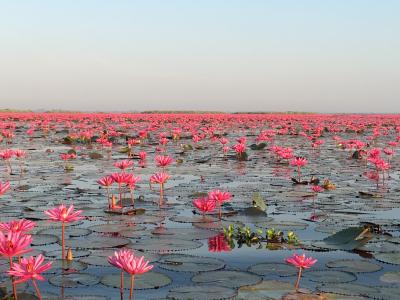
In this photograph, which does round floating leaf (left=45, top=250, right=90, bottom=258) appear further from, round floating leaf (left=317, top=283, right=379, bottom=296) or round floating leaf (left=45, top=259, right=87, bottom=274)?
round floating leaf (left=317, top=283, right=379, bottom=296)

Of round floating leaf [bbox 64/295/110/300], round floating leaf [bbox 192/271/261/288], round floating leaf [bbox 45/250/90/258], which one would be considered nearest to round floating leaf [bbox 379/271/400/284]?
round floating leaf [bbox 192/271/261/288]

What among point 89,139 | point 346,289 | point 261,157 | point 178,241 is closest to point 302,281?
point 346,289

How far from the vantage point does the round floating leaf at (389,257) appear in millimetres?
4188

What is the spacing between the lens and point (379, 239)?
198 inches

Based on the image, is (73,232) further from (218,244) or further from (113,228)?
(218,244)

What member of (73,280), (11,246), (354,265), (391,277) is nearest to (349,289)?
(391,277)

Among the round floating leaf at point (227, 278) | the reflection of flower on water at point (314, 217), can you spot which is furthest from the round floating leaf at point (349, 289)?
the reflection of flower on water at point (314, 217)

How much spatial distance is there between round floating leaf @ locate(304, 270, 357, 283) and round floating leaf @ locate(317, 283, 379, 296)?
11 cm

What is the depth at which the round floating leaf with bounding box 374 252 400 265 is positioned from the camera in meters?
4.19

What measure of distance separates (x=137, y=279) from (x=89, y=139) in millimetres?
15443

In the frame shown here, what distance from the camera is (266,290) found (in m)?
3.46

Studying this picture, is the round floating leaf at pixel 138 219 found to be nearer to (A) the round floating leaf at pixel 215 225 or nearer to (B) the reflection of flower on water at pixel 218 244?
(A) the round floating leaf at pixel 215 225

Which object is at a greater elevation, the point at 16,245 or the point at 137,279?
the point at 16,245

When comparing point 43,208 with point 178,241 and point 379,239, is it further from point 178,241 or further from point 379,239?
point 379,239
